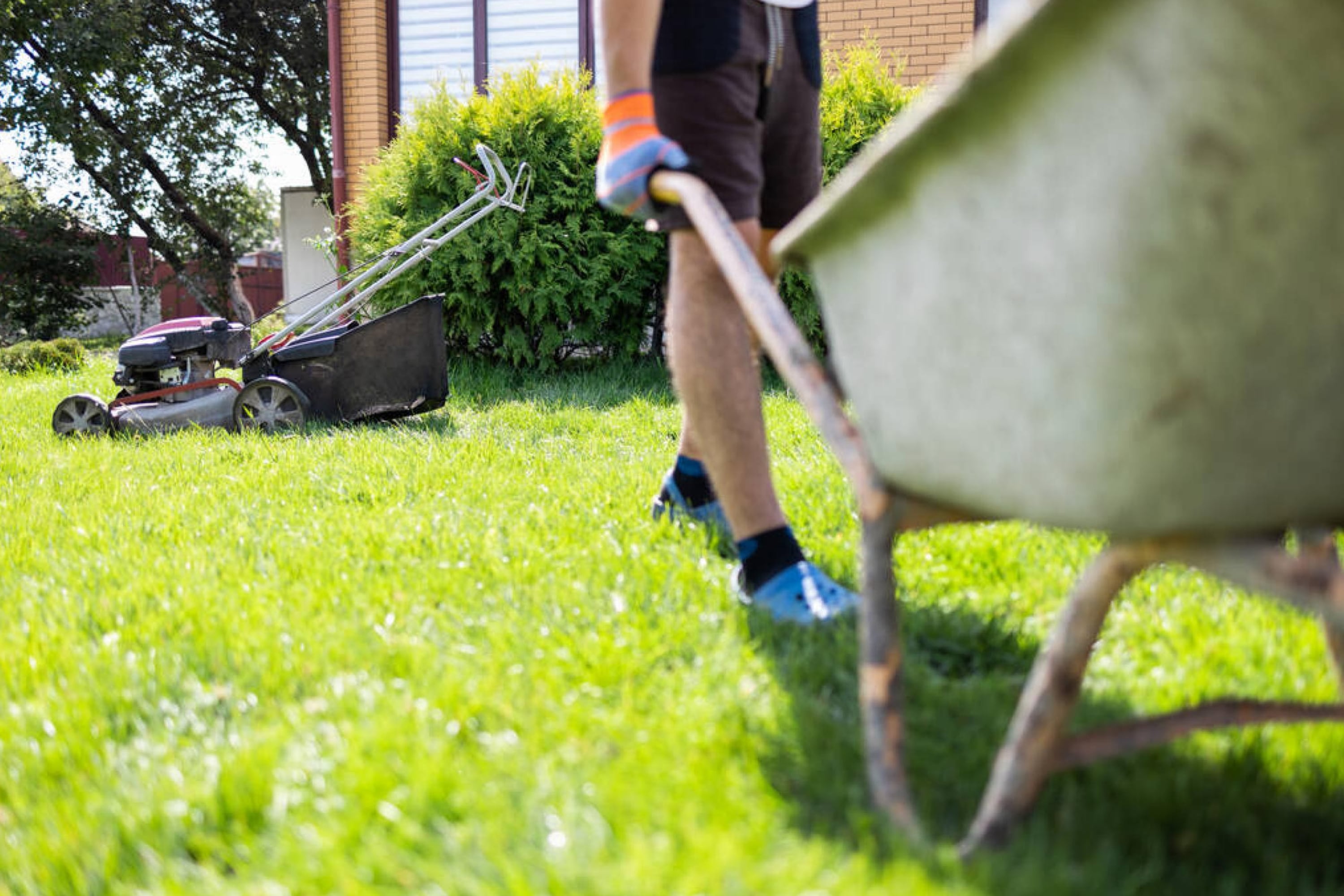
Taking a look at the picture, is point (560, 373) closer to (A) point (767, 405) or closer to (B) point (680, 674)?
(A) point (767, 405)

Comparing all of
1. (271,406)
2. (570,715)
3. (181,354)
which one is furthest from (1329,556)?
(181,354)

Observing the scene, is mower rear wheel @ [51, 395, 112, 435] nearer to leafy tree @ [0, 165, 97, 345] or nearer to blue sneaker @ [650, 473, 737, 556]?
blue sneaker @ [650, 473, 737, 556]

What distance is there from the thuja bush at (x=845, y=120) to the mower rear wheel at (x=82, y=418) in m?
3.52

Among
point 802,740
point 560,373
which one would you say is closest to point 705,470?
point 802,740

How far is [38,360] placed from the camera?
941cm

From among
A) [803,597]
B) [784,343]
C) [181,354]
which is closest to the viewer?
[784,343]

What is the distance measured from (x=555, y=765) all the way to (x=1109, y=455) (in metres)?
0.85

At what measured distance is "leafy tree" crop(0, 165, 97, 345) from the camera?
1689cm

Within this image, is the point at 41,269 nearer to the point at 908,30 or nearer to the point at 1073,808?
the point at 908,30

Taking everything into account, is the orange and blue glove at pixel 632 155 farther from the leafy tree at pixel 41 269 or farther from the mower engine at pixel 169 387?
the leafy tree at pixel 41 269

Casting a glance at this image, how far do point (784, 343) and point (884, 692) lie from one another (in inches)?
17.3

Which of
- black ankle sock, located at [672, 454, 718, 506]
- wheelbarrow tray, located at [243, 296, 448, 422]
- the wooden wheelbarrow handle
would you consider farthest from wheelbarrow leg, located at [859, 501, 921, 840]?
wheelbarrow tray, located at [243, 296, 448, 422]

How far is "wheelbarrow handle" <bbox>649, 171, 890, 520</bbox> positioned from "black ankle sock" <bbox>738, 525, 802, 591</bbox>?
566 millimetres

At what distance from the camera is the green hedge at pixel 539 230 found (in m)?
6.58
